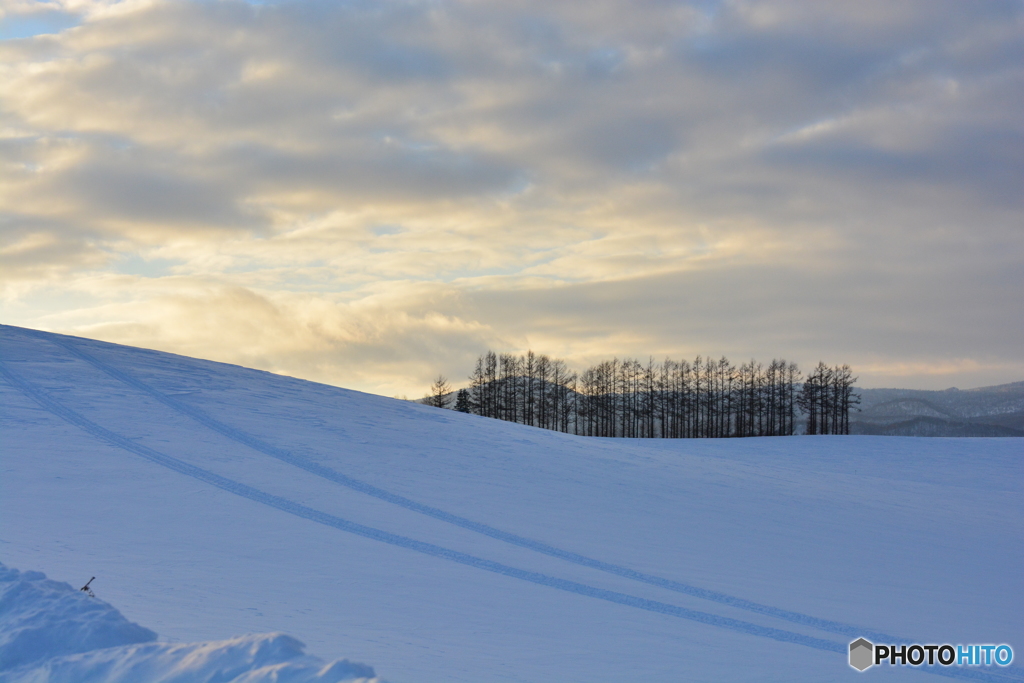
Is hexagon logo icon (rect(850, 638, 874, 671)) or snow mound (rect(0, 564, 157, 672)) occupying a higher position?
snow mound (rect(0, 564, 157, 672))

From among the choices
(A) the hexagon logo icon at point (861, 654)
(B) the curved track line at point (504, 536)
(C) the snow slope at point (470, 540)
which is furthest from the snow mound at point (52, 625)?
(A) the hexagon logo icon at point (861, 654)

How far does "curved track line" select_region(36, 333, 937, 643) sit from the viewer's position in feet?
33.8

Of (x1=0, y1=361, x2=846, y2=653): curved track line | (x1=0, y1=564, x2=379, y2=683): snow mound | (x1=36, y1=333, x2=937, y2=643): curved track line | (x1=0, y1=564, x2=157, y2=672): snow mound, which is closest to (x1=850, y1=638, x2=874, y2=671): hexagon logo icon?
(x1=0, y1=361, x2=846, y2=653): curved track line

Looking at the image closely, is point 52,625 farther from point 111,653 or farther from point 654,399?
point 654,399

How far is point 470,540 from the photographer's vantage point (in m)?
12.8

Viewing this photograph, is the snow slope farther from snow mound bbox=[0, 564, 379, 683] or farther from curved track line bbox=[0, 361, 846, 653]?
snow mound bbox=[0, 564, 379, 683]

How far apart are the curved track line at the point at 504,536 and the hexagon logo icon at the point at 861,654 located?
0.32 metres

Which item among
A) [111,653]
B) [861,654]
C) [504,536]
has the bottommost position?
[861,654]

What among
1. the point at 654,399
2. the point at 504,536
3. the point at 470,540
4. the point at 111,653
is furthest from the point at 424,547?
the point at 654,399

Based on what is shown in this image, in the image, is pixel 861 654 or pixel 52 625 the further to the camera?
pixel 861 654

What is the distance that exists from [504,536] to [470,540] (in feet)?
2.75

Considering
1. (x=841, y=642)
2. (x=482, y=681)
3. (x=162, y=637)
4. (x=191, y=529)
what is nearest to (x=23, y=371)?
(x=191, y=529)

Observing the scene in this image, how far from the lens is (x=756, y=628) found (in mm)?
9773

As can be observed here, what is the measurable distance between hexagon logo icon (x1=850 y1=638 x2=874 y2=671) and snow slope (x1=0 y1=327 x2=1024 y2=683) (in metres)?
0.22
